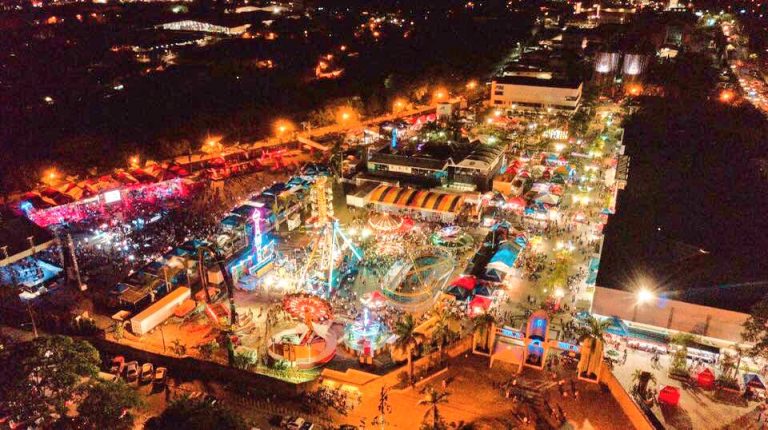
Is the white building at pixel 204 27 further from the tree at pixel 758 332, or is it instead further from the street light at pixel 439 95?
the tree at pixel 758 332

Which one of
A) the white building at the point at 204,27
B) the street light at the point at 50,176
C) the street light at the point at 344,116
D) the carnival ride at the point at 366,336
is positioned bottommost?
the carnival ride at the point at 366,336

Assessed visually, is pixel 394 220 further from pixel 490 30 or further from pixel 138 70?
pixel 490 30

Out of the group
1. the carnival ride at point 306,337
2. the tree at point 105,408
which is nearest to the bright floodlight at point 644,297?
the carnival ride at point 306,337

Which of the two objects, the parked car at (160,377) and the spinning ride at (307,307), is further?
the spinning ride at (307,307)

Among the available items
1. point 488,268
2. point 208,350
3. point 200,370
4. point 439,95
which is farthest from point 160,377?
point 439,95

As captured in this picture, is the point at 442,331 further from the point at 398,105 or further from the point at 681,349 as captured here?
the point at 398,105

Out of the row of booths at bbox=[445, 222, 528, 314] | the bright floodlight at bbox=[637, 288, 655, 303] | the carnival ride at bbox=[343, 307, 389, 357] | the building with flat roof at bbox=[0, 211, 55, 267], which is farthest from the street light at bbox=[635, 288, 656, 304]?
the building with flat roof at bbox=[0, 211, 55, 267]
